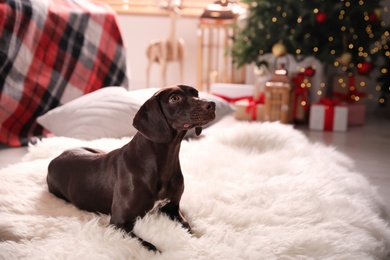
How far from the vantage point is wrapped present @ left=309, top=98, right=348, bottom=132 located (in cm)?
358

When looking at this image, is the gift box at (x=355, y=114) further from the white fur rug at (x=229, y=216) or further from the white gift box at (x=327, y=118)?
the white fur rug at (x=229, y=216)

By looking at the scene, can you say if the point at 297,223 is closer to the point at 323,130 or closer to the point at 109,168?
the point at 109,168

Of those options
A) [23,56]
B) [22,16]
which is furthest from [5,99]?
[22,16]

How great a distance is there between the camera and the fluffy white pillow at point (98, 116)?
8.71ft

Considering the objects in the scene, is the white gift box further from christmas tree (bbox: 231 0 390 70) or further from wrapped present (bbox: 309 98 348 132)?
christmas tree (bbox: 231 0 390 70)

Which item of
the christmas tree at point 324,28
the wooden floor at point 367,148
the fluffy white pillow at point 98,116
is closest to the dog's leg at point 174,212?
the wooden floor at point 367,148

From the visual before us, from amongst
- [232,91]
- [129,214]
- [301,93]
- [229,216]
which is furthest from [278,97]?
[129,214]

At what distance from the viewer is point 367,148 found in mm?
3090

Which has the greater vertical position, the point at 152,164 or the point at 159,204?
the point at 152,164

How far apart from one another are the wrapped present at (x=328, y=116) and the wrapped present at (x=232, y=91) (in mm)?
662

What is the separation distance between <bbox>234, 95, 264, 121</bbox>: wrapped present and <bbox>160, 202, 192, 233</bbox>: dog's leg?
7.54 ft

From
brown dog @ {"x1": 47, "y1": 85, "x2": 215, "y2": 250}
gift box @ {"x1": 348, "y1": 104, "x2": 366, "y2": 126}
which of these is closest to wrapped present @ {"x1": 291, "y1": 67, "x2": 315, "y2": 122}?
gift box @ {"x1": 348, "y1": 104, "x2": 366, "y2": 126}

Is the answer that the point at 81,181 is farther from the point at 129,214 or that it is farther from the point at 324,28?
the point at 324,28

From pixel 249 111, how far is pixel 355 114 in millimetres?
740
